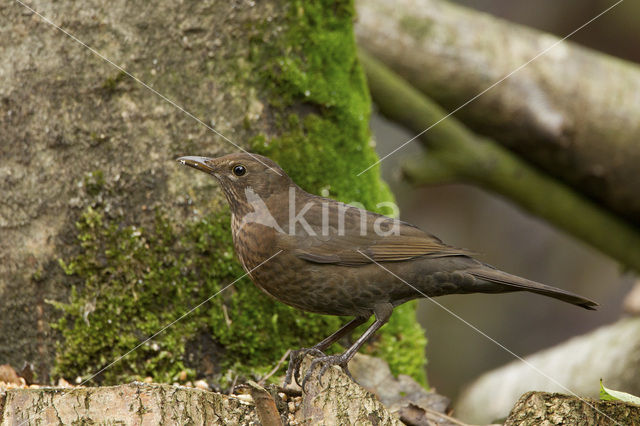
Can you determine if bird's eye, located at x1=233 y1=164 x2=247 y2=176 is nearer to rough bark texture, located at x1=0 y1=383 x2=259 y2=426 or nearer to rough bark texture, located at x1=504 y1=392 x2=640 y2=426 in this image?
rough bark texture, located at x1=0 y1=383 x2=259 y2=426

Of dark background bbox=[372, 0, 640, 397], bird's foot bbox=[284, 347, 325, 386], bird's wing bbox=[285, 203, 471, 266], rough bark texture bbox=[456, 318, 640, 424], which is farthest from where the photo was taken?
dark background bbox=[372, 0, 640, 397]

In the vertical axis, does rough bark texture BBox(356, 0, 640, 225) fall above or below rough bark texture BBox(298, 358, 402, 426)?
below

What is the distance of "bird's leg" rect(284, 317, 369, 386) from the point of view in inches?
135

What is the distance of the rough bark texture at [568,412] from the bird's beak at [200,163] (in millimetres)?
1844

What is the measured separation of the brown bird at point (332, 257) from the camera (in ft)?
11.3

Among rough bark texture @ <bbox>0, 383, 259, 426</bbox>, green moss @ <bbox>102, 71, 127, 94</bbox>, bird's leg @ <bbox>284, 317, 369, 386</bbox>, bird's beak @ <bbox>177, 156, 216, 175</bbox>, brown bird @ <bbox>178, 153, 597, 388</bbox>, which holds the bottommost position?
bird's leg @ <bbox>284, 317, 369, 386</bbox>

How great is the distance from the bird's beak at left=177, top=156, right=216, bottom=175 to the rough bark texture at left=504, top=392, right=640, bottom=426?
1.84 meters

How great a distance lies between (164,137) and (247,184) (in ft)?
1.64

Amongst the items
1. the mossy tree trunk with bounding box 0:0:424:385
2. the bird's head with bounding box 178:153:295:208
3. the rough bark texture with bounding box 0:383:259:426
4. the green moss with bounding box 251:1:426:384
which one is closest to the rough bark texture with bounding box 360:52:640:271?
the green moss with bounding box 251:1:426:384

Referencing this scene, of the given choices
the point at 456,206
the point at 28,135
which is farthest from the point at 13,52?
the point at 456,206

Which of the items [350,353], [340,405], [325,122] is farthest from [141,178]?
[340,405]

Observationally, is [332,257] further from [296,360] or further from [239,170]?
[239,170]

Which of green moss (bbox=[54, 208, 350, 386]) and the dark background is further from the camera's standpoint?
the dark background

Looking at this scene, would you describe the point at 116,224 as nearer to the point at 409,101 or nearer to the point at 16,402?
the point at 16,402
